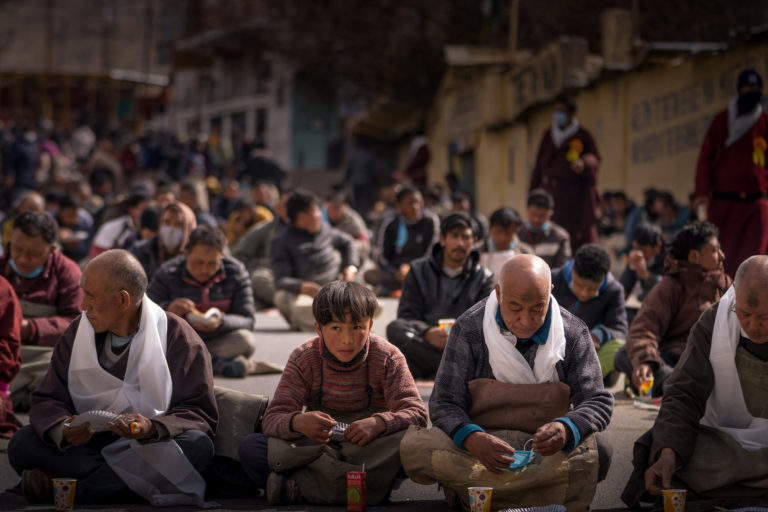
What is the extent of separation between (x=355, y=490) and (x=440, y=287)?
3102 mm

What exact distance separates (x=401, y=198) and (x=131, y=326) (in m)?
7.63

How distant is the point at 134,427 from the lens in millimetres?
4785

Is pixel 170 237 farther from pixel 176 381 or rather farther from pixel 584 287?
pixel 176 381

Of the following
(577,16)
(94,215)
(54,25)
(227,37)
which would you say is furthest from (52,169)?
(54,25)

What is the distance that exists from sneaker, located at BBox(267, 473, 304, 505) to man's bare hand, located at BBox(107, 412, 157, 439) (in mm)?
558

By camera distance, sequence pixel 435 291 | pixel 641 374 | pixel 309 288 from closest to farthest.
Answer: pixel 641 374 < pixel 435 291 < pixel 309 288

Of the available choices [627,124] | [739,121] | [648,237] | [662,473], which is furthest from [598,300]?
[627,124]

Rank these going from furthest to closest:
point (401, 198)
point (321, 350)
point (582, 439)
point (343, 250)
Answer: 1. point (401, 198)
2. point (343, 250)
3. point (321, 350)
4. point (582, 439)

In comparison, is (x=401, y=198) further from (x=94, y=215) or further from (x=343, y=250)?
(x=94, y=215)

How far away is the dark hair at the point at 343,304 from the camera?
485 centimetres

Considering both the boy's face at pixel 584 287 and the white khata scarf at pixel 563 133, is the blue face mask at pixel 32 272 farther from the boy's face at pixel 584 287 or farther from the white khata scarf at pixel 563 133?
the white khata scarf at pixel 563 133

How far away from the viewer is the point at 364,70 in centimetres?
3400

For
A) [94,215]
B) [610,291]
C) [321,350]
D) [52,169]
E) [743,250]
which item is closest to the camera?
[321,350]

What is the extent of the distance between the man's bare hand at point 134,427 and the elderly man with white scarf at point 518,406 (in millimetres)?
1098
